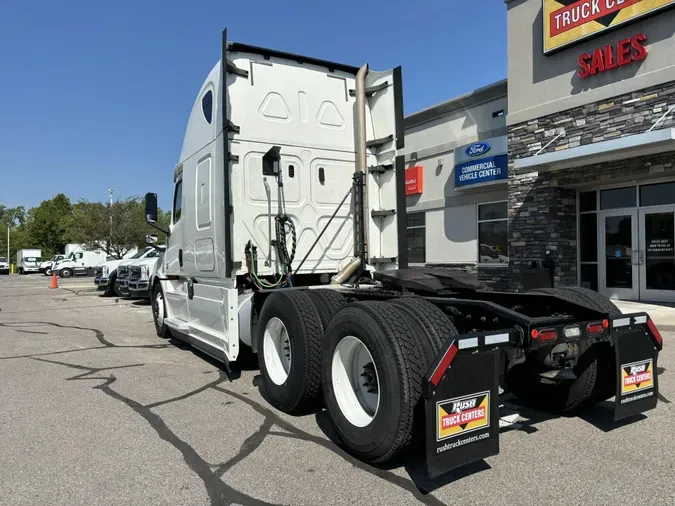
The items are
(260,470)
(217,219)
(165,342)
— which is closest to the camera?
(260,470)

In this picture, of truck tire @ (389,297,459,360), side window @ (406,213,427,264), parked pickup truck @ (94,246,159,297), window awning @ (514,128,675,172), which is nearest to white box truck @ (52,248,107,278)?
parked pickup truck @ (94,246,159,297)

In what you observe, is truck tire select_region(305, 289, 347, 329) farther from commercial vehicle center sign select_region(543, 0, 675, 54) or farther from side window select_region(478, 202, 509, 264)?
side window select_region(478, 202, 509, 264)

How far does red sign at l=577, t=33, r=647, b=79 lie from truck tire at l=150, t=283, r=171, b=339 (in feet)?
33.5

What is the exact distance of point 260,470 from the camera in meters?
3.39

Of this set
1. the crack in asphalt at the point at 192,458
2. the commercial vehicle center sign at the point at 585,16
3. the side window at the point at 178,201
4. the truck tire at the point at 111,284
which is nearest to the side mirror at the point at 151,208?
the side window at the point at 178,201

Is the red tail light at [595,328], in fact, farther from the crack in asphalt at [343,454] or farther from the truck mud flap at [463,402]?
the crack in asphalt at [343,454]

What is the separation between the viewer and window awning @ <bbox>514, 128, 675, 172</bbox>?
32.3 ft

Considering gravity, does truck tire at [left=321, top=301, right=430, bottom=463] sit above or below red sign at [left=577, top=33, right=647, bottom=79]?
below

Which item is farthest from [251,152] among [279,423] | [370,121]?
[279,423]

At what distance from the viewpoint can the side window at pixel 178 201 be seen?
24.3ft

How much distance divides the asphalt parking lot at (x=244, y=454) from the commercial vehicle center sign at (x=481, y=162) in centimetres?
934

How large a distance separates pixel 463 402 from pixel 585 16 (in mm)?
11609

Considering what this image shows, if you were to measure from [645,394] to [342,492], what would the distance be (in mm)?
2346

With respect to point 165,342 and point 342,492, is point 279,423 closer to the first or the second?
point 342,492
